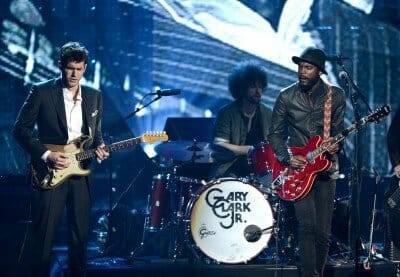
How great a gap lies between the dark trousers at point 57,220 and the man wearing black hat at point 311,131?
2.09 meters

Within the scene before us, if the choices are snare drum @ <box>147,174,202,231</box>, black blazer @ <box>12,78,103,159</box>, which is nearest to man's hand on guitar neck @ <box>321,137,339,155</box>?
snare drum @ <box>147,174,202,231</box>

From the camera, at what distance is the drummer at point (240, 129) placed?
8.88 meters

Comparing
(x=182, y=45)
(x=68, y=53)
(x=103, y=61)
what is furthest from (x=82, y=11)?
(x=68, y=53)

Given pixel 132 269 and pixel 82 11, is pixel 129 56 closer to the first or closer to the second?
pixel 82 11

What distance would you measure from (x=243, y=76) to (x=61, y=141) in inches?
146

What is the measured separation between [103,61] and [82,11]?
799mm

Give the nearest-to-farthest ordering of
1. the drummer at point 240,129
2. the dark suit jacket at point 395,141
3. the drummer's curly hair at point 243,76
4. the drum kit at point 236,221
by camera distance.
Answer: the dark suit jacket at point 395,141, the drum kit at point 236,221, the drummer at point 240,129, the drummer's curly hair at point 243,76

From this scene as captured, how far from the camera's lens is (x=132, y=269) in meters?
8.01

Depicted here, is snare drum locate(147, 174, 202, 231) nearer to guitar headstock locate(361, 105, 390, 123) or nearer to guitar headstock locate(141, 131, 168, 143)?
guitar headstock locate(141, 131, 168, 143)

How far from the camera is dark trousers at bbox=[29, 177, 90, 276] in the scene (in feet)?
21.5

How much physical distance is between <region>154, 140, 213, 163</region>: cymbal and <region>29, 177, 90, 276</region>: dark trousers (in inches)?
84.5

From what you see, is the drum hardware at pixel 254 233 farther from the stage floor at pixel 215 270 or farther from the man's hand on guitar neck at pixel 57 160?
the man's hand on guitar neck at pixel 57 160

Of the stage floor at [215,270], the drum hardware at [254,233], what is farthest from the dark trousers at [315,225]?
the drum hardware at [254,233]

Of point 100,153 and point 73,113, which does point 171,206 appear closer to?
point 100,153
